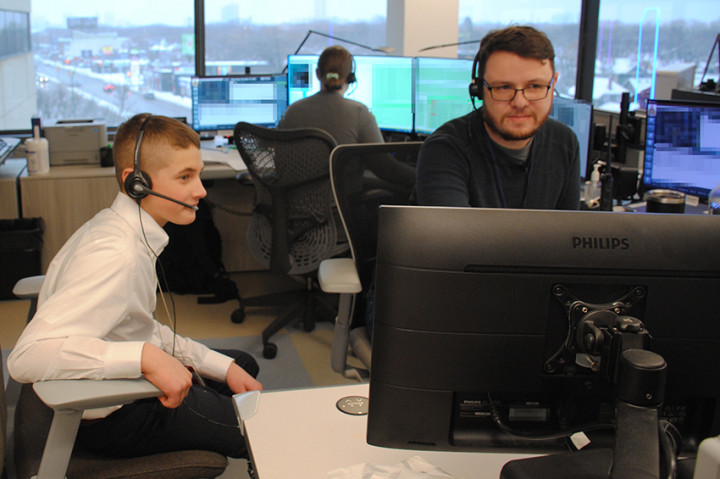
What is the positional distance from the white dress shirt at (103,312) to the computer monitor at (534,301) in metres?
0.62


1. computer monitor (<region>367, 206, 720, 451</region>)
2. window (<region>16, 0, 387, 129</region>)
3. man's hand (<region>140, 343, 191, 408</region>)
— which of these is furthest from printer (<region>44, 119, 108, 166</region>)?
computer monitor (<region>367, 206, 720, 451</region>)

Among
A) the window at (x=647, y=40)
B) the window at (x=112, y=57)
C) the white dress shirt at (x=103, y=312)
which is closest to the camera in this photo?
the white dress shirt at (x=103, y=312)

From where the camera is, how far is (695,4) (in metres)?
4.76

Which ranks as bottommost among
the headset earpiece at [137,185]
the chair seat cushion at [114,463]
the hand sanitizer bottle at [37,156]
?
the chair seat cushion at [114,463]

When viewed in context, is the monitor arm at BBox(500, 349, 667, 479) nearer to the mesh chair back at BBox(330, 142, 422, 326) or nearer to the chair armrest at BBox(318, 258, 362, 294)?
the chair armrest at BBox(318, 258, 362, 294)

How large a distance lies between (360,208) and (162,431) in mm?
895

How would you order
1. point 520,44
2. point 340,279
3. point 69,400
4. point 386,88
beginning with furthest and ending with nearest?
point 386,88 → point 340,279 → point 520,44 → point 69,400

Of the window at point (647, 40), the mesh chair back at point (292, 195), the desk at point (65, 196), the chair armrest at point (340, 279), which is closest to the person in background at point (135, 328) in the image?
the chair armrest at point (340, 279)

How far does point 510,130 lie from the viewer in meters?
1.67

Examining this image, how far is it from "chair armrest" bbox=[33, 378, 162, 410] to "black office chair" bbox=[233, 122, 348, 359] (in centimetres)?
182

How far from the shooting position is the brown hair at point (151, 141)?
4.87ft

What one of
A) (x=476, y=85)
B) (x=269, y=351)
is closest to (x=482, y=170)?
(x=476, y=85)

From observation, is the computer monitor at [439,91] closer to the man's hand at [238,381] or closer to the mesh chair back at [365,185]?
the mesh chair back at [365,185]

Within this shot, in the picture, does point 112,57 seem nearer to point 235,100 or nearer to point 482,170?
point 235,100
